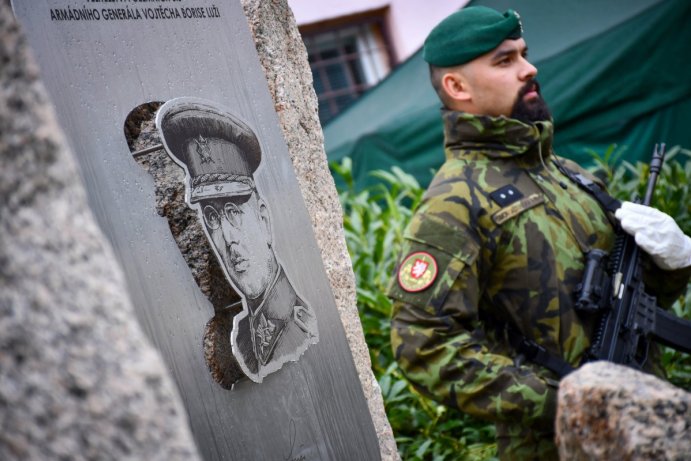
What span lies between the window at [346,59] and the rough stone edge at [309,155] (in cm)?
701

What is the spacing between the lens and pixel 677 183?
4.43m

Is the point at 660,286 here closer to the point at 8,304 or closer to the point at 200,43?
the point at 200,43

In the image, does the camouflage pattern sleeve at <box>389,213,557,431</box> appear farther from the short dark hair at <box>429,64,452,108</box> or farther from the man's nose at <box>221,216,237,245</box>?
the man's nose at <box>221,216,237,245</box>

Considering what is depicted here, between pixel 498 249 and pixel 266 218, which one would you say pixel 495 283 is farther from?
pixel 266 218

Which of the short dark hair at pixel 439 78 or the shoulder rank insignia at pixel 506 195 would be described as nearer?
the shoulder rank insignia at pixel 506 195

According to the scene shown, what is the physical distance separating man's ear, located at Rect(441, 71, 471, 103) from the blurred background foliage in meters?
0.48

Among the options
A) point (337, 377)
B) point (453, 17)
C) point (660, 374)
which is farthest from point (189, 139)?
point (660, 374)

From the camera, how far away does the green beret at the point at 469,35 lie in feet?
8.30

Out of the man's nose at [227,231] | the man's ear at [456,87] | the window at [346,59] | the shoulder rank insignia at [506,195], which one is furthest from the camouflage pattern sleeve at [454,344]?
the window at [346,59]

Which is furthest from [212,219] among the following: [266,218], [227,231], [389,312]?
[389,312]

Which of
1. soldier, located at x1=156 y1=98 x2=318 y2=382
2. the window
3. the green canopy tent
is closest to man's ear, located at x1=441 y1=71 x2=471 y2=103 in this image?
soldier, located at x1=156 y1=98 x2=318 y2=382

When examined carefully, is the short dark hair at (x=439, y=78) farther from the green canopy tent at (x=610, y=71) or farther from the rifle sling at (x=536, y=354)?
the green canopy tent at (x=610, y=71)

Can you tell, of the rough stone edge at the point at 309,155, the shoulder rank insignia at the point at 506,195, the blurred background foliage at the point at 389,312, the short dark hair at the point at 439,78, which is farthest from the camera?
the blurred background foliage at the point at 389,312

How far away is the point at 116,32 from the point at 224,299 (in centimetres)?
53
